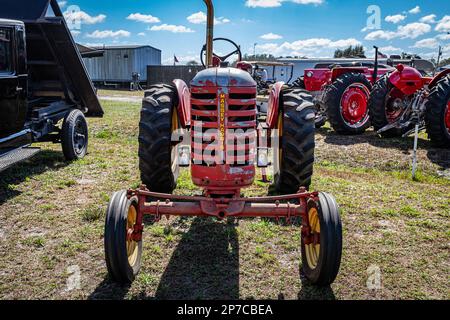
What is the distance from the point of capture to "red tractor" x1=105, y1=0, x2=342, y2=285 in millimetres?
2939

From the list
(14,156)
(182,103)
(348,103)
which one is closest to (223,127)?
(182,103)

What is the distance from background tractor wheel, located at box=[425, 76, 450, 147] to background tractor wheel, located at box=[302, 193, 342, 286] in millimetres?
5641

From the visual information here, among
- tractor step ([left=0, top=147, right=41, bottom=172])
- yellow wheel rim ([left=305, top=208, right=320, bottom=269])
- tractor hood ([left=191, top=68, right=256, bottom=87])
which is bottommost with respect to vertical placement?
yellow wheel rim ([left=305, top=208, right=320, bottom=269])

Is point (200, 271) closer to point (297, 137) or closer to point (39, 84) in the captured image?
point (297, 137)

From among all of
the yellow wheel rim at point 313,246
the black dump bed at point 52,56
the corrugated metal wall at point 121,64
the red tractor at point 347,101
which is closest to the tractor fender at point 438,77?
the red tractor at point 347,101

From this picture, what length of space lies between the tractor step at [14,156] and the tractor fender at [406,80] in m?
7.29

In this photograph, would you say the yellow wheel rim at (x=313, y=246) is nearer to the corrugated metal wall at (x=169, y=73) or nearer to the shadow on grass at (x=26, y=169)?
the shadow on grass at (x=26, y=169)

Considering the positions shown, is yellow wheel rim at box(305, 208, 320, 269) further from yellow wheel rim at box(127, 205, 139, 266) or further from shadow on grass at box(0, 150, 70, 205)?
shadow on grass at box(0, 150, 70, 205)

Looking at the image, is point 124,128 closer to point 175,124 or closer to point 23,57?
point 23,57

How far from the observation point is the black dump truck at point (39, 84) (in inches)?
220

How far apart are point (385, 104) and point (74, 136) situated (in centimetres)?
650

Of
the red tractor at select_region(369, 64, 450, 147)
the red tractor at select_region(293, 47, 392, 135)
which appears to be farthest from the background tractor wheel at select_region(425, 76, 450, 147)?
the red tractor at select_region(293, 47, 392, 135)

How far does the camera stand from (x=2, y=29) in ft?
17.8

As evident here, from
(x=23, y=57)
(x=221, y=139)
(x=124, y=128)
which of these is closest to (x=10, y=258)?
(x=221, y=139)
